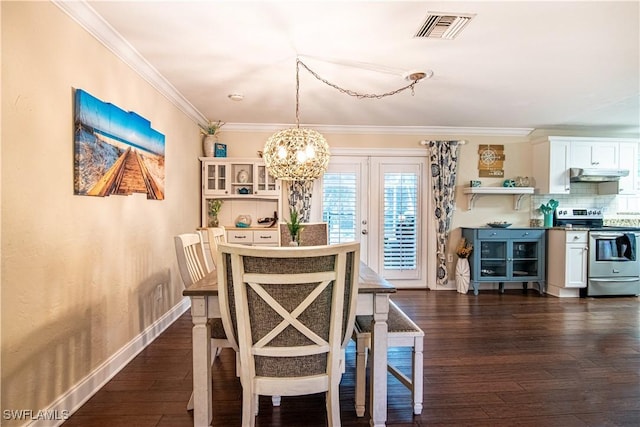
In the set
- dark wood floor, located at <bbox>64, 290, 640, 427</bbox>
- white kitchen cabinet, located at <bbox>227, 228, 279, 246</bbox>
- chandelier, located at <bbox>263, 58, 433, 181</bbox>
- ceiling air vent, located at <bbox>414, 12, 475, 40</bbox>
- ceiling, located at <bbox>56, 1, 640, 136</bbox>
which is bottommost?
dark wood floor, located at <bbox>64, 290, 640, 427</bbox>

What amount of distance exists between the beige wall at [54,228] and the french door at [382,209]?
2.85 meters

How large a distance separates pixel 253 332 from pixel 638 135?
22.1ft

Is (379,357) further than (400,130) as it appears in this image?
No

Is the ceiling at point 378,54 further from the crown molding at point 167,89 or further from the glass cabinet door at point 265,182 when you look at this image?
the glass cabinet door at point 265,182

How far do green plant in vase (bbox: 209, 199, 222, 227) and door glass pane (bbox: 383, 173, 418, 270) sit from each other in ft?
7.97

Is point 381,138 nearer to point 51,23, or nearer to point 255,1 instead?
point 255,1

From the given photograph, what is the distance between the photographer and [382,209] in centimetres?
496

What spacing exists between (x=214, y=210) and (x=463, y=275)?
3.69 metres

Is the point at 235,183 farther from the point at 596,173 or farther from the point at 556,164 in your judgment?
the point at 596,173

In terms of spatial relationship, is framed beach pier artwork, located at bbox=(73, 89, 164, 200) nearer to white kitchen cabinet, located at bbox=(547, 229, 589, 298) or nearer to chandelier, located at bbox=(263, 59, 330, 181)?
chandelier, located at bbox=(263, 59, 330, 181)

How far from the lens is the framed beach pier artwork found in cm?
197

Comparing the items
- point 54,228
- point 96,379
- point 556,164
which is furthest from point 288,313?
point 556,164

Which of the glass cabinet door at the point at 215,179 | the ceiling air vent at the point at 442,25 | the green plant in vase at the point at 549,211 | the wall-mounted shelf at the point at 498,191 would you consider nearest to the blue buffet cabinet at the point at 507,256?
the green plant in vase at the point at 549,211

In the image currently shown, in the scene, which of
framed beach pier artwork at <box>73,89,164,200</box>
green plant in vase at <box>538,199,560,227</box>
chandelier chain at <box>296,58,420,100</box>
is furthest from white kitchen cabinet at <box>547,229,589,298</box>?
framed beach pier artwork at <box>73,89,164,200</box>
